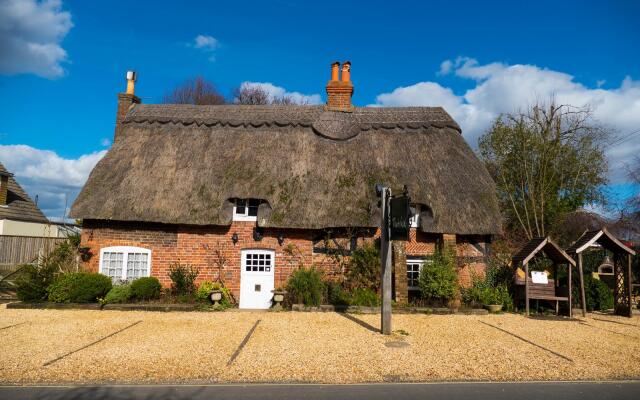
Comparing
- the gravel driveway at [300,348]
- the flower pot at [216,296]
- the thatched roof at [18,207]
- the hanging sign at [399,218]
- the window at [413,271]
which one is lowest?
the gravel driveway at [300,348]

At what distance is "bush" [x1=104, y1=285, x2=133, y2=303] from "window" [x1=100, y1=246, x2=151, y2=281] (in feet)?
3.81

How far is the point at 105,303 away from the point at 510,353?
33.8 ft

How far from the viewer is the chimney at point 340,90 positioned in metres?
17.0

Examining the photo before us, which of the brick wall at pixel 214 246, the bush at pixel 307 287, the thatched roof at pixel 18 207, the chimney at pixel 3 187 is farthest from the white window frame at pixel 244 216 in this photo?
the chimney at pixel 3 187

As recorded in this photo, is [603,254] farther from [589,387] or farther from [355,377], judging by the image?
[355,377]

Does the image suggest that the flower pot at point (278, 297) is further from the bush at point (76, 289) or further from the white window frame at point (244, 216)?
the bush at point (76, 289)

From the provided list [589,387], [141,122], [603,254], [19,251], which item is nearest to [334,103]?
[141,122]

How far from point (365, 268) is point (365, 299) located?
0.95 meters

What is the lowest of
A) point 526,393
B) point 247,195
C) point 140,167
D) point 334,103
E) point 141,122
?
point 526,393

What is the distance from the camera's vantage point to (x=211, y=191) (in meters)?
14.1

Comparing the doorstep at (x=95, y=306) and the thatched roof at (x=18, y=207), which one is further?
the thatched roof at (x=18, y=207)

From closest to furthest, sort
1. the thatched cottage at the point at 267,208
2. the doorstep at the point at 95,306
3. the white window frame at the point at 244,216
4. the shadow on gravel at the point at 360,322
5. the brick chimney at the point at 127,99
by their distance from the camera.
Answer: the shadow on gravel at the point at 360,322 → the doorstep at the point at 95,306 → the thatched cottage at the point at 267,208 → the white window frame at the point at 244,216 → the brick chimney at the point at 127,99

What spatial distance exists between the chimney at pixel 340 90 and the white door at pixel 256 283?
21.4 ft

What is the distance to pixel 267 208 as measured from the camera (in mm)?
13727
